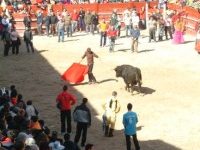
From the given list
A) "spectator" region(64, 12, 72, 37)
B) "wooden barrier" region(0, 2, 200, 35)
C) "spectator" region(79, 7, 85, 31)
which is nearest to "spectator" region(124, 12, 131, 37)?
"spectator" region(79, 7, 85, 31)

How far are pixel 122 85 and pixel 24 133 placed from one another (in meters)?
11.3

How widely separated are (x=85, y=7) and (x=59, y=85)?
16599mm

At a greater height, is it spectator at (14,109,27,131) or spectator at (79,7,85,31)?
spectator at (79,7,85,31)

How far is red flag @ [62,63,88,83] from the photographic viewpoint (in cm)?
2380

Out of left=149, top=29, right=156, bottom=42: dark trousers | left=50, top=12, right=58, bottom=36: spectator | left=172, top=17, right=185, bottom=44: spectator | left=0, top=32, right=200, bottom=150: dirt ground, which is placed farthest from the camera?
left=50, top=12, right=58, bottom=36: spectator

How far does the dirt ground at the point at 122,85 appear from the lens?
17.6m

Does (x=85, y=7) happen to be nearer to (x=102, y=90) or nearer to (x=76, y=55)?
(x=76, y=55)

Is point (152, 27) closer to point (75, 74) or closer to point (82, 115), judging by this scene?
point (75, 74)

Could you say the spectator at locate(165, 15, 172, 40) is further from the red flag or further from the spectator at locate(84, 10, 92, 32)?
the red flag

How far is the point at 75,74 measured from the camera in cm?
2394

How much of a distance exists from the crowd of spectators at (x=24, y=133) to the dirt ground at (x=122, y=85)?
2490mm

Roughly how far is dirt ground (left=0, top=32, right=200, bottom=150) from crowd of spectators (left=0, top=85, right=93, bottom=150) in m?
2.49

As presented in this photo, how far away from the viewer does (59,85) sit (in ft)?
78.8

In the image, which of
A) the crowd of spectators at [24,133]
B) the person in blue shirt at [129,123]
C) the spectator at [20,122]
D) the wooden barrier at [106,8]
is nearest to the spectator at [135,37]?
the wooden barrier at [106,8]
